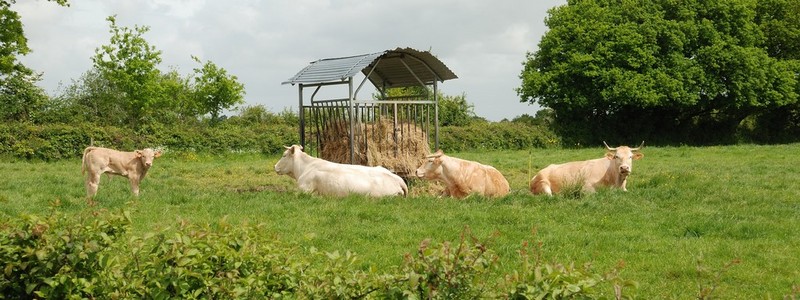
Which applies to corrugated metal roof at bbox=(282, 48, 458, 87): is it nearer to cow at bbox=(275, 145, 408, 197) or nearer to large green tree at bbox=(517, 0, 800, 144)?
cow at bbox=(275, 145, 408, 197)

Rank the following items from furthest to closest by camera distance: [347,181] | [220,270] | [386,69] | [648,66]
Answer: [648,66] → [386,69] → [347,181] → [220,270]

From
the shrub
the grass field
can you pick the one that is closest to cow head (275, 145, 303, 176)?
the grass field

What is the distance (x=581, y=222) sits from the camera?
35.0 ft

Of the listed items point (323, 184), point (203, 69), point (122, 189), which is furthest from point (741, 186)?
point (203, 69)

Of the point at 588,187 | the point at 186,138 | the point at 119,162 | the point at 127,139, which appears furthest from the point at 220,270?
the point at 186,138

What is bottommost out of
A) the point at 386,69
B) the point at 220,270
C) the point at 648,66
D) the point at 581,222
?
the point at 581,222

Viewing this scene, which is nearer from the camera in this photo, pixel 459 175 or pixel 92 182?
pixel 459 175

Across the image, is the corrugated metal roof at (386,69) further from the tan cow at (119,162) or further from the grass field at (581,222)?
the tan cow at (119,162)

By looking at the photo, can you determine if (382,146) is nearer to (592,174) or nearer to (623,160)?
(592,174)

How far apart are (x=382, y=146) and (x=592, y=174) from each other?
4.56m

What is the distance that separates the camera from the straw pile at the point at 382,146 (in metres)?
16.9

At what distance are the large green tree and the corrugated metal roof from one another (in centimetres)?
2367

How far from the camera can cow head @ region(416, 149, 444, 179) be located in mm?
14750

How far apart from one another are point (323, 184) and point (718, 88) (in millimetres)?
35151
